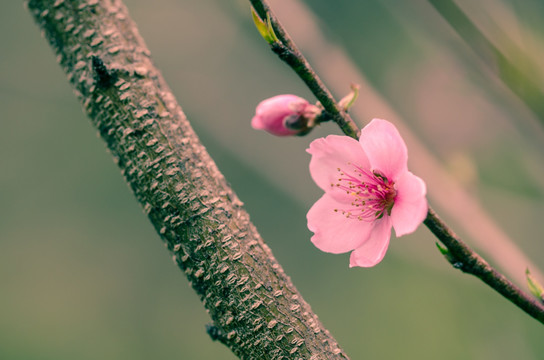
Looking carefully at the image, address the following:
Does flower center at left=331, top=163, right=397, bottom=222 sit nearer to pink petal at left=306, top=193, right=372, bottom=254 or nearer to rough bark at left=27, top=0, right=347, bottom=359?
pink petal at left=306, top=193, right=372, bottom=254

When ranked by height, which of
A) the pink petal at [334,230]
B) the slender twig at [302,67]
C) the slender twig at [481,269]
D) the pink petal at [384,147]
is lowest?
the slender twig at [481,269]

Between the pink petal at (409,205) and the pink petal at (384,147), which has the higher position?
the pink petal at (384,147)

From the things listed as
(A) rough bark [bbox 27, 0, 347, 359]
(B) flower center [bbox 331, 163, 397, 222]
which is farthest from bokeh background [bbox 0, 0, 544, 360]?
(A) rough bark [bbox 27, 0, 347, 359]

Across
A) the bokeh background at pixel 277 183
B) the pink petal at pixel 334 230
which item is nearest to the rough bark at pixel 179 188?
the pink petal at pixel 334 230

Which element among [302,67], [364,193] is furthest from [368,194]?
[302,67]

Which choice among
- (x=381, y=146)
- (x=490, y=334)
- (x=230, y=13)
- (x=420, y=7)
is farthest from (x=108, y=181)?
(x=381, y=146)

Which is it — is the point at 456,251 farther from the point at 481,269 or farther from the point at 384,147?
the point at 384,147

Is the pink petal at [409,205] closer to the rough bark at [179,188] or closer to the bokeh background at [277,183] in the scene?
the rough bark at [179,188]
